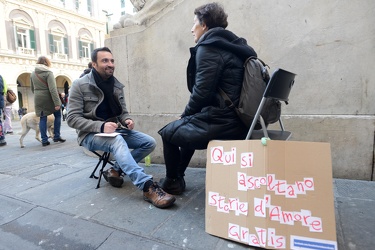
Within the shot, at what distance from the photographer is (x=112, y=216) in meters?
2.13

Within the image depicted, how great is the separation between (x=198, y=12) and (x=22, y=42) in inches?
998

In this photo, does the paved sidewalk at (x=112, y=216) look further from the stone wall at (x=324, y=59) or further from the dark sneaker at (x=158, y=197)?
the stone wall at (x=324, y=59)

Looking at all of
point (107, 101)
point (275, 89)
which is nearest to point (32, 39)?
point (107, 101)

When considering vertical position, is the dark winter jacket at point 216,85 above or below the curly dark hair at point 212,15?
below

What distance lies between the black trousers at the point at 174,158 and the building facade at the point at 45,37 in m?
20.8

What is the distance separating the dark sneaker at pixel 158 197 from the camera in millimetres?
2207

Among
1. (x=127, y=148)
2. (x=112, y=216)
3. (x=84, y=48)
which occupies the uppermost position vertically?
(x=84, y=48)

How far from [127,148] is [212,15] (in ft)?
4.92

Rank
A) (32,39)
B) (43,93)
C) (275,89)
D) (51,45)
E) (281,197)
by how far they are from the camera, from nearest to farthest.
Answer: (281,197) → (275,89) → (43,93) → (32,39) → (51,45)

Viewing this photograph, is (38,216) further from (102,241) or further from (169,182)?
(169,182)

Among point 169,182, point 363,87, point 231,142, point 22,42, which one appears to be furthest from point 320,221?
point 22,42

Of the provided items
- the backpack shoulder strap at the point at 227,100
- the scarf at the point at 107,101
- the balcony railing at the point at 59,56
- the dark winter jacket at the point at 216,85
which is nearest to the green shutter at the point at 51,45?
the balcony railing at the point at 59,56

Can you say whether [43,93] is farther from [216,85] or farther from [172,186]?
[216,85]

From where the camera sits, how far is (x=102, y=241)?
178 centimetres
